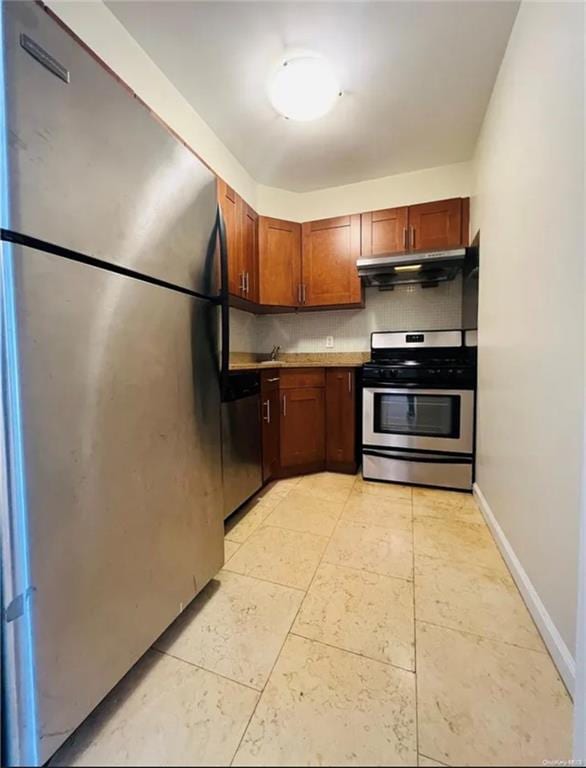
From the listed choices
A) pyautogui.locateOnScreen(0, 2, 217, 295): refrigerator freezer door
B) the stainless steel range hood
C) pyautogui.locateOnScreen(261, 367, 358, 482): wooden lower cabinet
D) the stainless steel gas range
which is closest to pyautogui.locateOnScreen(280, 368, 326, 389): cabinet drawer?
pyautogui.locateOnScreen(261, 367, 358, 482): wooden lower cabinet

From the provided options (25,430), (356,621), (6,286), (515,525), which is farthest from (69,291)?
(515,525)

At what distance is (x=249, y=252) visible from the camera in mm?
2436

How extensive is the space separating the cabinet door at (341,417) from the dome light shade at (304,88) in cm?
155

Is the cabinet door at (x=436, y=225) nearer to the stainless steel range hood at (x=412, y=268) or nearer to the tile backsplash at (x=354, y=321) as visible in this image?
the stainless steel range hood at (x=412, y=268)

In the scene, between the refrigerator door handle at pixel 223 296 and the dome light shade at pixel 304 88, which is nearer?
the refrigerator door handle at pixel 223 296

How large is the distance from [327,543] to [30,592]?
1.21 metres

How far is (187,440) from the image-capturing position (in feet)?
3.51

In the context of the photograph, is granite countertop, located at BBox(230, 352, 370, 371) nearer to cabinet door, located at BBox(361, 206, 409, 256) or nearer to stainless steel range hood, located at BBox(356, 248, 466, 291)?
stainless steel range hood, located at BBox(356, 248, 466, 291)

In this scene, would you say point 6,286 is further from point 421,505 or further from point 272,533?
point 421,505

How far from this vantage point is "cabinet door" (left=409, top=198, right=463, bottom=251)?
7.70 feet

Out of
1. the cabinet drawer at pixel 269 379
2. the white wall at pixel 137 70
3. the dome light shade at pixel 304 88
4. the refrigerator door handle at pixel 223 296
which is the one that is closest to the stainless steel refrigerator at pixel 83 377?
the refrigerator door handle at pixel 223 296

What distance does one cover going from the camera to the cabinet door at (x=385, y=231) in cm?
245

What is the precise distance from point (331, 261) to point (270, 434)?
1.50 m

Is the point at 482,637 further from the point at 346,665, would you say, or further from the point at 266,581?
the point at 266,581
